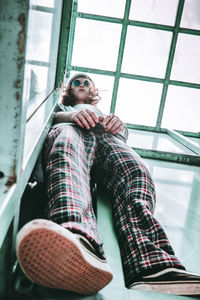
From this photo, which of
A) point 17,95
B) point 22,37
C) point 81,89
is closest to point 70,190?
point 17,95

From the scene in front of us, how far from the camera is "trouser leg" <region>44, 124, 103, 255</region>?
28.7 inches

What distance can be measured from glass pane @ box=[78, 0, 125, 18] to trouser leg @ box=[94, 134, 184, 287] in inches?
114

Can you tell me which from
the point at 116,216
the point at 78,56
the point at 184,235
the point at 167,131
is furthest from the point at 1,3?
the point at 167,131

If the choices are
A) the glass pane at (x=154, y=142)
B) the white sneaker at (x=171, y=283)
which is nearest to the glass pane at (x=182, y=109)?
the glass pane at (x=154, y=142)

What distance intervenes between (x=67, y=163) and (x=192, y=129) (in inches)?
140

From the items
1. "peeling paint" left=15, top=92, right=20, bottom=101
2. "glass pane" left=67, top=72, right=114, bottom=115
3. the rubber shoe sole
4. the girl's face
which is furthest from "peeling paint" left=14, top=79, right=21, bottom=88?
"glass pane" left=67, top=72, right=114, bottom=115

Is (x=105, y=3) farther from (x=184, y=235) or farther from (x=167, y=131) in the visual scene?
(x=184, y=235)

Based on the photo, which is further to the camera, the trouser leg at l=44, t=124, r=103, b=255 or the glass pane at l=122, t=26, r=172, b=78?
the glass pane at l=122, t=26, r=172, b=78

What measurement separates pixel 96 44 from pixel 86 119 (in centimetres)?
283

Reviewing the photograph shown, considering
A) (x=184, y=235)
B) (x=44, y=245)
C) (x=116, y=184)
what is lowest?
(x=184, y=235)

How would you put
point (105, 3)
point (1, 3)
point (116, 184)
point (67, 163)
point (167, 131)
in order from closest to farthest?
point (1, 3)
point (67, 163)
point (116, 184)
point (105, 3)
point (167, 131)

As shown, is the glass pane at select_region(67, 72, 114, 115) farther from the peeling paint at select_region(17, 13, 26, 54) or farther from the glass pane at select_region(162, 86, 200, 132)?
the peeling paint at select_region(17, 13, 26, 54)

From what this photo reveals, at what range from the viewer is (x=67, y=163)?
0.93 m

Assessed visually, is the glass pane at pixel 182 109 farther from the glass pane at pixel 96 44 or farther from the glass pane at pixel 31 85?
the glass pane at pixel 31 85
